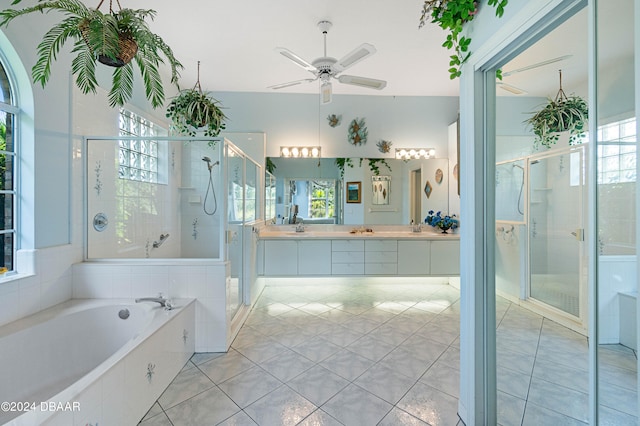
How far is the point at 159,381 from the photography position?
70.9 inches

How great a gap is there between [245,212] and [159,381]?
1880mm

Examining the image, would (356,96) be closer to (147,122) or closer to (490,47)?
(147,122)

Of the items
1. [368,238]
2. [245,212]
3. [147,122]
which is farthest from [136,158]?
[368,238]

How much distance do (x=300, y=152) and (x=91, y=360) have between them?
3.28 m

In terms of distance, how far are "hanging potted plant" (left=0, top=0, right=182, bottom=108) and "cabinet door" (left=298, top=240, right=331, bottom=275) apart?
257 centimetres

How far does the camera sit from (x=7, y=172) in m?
1.88

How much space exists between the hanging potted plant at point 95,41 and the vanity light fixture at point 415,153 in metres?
3.49

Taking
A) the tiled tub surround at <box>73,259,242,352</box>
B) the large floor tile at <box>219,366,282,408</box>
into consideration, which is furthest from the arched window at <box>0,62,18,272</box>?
the large floor tile at <box>219,366,282,408</box>

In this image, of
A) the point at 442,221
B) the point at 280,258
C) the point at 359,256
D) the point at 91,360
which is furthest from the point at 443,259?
the point at 91,360

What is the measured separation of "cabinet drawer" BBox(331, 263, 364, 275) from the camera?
3811mm

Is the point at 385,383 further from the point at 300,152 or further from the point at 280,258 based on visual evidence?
the point at 300,152

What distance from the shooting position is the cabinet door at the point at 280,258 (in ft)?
12.4

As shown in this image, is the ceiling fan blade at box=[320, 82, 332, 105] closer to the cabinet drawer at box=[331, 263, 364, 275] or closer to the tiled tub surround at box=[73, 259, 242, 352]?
the tiled tub surround at box=[73, 259, 242, 352]

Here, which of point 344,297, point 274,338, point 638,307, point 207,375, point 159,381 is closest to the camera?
point 638,307
